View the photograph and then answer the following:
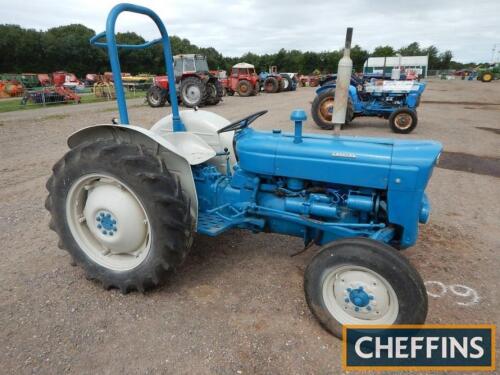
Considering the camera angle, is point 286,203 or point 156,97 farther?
point 156,97

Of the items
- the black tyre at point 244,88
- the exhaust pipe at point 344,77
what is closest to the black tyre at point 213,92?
the black tyre at point 244,88

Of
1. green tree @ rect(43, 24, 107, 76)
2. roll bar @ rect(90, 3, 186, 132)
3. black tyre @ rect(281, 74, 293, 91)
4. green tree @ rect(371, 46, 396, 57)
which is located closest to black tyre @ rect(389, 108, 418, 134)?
roll bar @ rect(90, 3, 186, 132)

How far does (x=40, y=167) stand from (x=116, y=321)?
4576mm

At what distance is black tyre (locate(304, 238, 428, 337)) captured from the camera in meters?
1.89

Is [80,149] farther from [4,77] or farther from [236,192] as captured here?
[4,77]

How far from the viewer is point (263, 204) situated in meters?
2.66

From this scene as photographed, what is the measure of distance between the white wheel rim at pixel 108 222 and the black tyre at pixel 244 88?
20.0m

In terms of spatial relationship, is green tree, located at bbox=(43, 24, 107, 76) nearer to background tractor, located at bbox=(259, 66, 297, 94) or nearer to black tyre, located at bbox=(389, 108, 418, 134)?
background tractor, located at bbox=(259, 66, 297, 94)

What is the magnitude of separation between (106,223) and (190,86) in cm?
1312

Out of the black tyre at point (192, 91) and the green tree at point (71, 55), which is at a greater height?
the green tree at point (71, 55)

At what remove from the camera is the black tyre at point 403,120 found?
891cm

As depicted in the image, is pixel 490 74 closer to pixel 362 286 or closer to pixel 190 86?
pixel 190 86

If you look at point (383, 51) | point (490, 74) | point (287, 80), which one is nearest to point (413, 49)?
point (383, 51)

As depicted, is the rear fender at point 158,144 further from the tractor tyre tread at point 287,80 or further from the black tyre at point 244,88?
the tractor tyre tread at point 287,80
